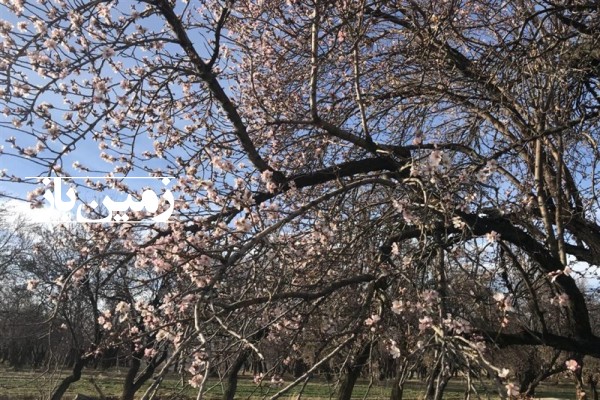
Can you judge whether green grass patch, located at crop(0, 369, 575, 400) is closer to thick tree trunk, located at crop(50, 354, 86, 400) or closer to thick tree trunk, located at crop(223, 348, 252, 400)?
thick tree trunk, located at crop(223, 348, 252, 400)

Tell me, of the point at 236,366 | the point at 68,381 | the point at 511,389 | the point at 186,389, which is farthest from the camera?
the point at 68,381

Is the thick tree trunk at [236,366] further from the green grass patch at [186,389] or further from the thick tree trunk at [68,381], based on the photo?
the thick tree trunk at [68,381]

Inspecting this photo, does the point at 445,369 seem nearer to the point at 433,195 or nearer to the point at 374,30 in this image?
the point at 433,195

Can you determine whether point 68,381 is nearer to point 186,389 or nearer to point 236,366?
point 236,366

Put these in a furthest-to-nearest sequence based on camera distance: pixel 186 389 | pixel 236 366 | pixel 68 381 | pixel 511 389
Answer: pixel 68 381
pixel 236 366
pixel 186 389
pixel 511 389

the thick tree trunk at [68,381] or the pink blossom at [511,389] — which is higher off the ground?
the thick tree trunk at [68,381]

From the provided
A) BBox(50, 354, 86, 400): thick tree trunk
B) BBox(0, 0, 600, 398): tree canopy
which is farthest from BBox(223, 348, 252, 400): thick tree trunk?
BBox(50, 354, 86, 400): thick tree trunk

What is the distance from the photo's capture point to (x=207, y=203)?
4.86 meters

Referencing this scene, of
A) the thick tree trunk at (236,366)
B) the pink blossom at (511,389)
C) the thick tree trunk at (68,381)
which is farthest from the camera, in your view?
the thick tree trunk at (68,381)

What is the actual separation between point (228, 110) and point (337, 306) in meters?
2.10

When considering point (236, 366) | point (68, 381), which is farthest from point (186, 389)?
point (68, 381)

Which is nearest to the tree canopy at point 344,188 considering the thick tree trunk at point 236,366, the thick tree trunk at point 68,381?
the thick tree trunk at point 236,366

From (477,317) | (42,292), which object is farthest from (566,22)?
(42,292)

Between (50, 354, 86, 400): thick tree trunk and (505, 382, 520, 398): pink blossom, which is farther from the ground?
(50, 354, 86, 400): thick tree trunk
